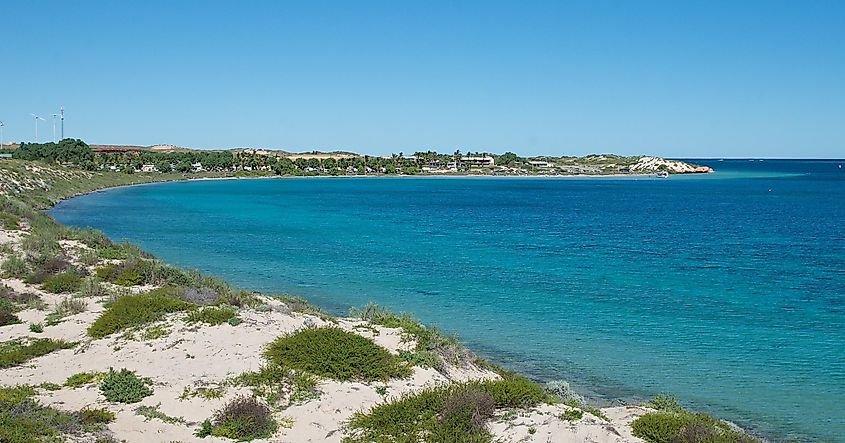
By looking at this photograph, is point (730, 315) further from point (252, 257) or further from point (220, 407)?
point (252, 257)

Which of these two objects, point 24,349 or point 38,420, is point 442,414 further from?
point 24,349

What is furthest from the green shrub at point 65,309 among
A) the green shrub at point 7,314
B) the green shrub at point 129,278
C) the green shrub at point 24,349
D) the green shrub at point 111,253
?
the green shrub at point 111,253

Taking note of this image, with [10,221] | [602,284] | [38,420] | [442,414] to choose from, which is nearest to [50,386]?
[38,420]

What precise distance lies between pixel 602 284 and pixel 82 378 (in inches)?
1017

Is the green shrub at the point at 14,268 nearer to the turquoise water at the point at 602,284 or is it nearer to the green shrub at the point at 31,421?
the turquoise water at the point at 602,284

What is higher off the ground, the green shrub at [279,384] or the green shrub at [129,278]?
the green shrub at [129,278]

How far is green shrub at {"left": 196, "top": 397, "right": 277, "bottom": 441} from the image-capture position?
42.5ft

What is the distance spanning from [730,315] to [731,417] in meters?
12.0

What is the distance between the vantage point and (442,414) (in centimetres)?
1315

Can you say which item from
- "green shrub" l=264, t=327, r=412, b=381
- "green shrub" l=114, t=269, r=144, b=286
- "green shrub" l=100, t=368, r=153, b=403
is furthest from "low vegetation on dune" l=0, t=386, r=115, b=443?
"green shrub" l=114, t=269, r=144, b=286

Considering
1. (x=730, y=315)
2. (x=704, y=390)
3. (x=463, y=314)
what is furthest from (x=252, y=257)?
(x=704, y=390)

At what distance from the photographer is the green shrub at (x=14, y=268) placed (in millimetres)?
26125

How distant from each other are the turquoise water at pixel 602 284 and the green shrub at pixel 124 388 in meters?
10.7

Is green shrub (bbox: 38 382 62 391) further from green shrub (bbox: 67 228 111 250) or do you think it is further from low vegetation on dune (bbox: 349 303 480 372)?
green shrub (bbox: 67 228 111 250)
